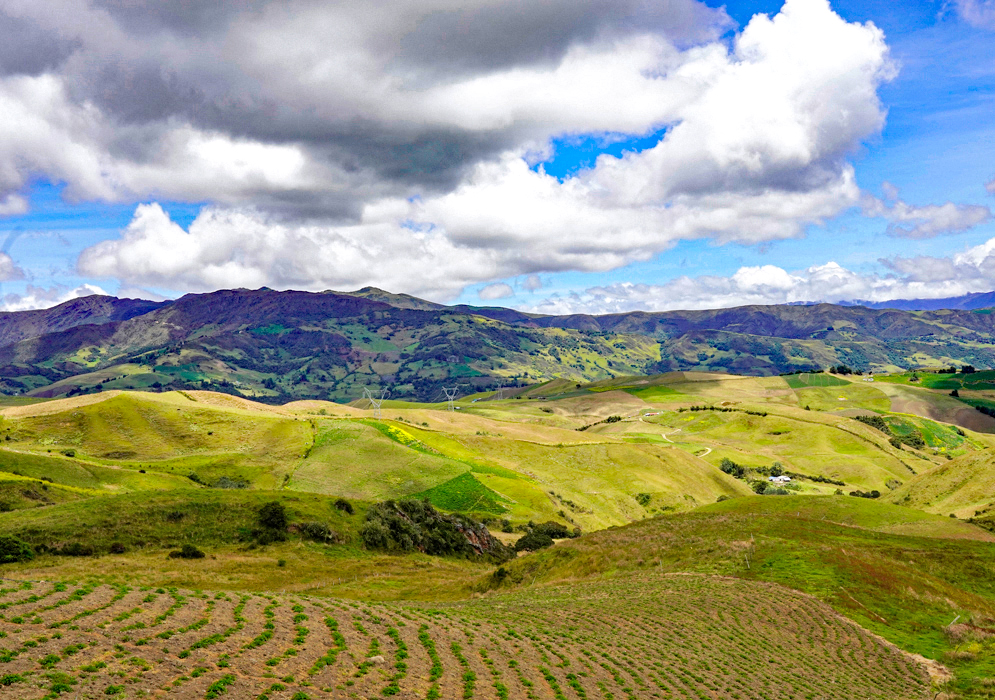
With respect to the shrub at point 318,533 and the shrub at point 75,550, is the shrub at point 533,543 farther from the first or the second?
the shrub at point 75,550

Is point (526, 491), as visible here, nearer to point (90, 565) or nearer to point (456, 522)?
point (456, 522)

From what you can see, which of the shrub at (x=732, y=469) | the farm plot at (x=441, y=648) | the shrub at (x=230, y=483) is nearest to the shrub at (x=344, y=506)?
the shrub at (x=230, y=483)

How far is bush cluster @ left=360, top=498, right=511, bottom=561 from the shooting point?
8625 cm

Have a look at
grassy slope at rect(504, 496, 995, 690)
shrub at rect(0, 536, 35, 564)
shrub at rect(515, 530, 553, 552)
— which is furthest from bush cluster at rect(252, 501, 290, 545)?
shrub at rect(515, 530, 553, 552)

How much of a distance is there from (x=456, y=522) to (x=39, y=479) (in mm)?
65348

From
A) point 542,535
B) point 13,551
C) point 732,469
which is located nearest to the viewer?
point 13,551

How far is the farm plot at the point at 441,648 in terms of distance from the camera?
950 inches

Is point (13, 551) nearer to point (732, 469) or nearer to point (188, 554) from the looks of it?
point (188, 554)

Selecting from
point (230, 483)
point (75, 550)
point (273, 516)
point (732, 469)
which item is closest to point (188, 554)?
point (75, 550)

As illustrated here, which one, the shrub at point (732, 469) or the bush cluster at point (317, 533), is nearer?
the bush cluster at point (317, 533)

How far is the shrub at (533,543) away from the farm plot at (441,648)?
4567 centimetres

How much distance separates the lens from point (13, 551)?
5972 cm

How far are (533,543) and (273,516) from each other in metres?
44.0

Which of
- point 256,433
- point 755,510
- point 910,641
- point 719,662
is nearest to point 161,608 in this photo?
point 719,662
